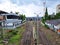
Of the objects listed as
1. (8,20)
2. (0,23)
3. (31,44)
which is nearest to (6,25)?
(0,23)

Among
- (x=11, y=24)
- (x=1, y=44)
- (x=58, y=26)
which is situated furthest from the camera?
(x=11, y=24)

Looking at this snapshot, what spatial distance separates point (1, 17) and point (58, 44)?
113ft

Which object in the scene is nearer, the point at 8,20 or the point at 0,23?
the point at 0,23

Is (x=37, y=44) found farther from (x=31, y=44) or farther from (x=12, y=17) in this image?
(x=12, y=17)

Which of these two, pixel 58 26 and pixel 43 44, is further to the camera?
pixel 58 26

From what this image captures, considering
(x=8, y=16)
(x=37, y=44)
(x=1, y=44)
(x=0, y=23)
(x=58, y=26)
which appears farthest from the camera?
(x=8, y=16)

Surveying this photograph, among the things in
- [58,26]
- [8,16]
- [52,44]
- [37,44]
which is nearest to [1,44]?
[37,44]

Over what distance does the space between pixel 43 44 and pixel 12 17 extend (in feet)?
137

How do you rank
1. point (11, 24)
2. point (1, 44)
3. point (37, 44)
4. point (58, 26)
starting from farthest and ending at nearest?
1. point (11, 24)
2. point (58, 26)
3. point (37, 44)
4. point (1, 44)

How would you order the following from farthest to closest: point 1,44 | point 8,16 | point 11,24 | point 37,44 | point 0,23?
1. point 8,16
2. point 11,24
3. point 0,23
4. point 37,44
5. point 1,44

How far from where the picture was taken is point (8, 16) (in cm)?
6875

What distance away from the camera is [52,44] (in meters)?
31.2

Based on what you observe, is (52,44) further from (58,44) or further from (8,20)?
(8,20)

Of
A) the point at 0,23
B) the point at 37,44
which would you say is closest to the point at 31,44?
the point at 37,44
